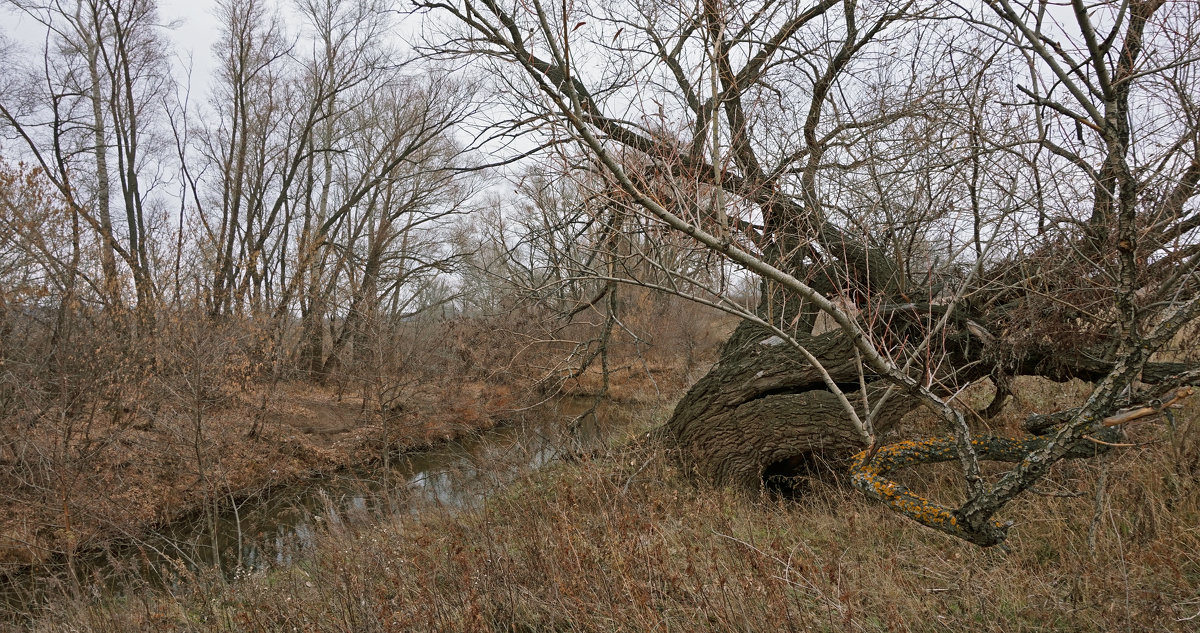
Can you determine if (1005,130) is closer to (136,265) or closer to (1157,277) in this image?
(1157,277)

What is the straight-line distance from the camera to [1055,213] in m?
→ 4.48

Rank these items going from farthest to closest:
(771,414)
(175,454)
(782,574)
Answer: (175,454) < (771,414) < (782,574)

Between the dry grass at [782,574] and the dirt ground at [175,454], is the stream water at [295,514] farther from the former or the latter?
the dry grass at [782,574]

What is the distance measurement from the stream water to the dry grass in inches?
41.5

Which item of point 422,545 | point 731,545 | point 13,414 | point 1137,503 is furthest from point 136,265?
point 1137,503

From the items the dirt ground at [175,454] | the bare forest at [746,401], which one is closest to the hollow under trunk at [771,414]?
the bare forest at [746,401]

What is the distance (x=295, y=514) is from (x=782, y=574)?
897cm

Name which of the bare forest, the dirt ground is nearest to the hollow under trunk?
the bare forest

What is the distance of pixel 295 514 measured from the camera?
9820 millimetres

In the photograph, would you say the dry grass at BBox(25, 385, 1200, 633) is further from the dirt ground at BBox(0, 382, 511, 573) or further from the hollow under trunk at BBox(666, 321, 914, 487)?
the dirt ground at BBox(0, 382, 511, 573)

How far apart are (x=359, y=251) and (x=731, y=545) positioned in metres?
19.7

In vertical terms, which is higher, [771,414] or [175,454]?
[771,414]

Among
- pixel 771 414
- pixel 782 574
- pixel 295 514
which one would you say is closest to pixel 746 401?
pixel 771 414

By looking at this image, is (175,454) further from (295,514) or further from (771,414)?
(771,414)
